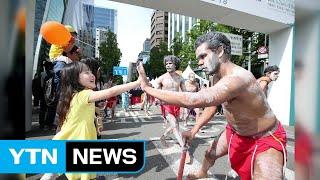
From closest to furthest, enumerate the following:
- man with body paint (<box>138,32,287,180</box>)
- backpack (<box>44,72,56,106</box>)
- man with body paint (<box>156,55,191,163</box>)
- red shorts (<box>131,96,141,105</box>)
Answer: man with body paint (<box>138,32,287,180</box>)
man with body paint (<box>156,55,191,163</box>)
backpack (<box>44,72,56,106</box>)
red shorts (<box>131,96,141,105</box>)

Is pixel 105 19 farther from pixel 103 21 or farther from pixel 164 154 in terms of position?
pixel 164 154

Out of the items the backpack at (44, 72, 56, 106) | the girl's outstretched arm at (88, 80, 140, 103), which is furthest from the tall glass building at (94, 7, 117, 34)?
the backpack at (44, 72, 56, 106)

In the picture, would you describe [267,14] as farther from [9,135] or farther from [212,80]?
[9,135]

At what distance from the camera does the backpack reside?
242cm

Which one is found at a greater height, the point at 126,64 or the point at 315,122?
the point at 126,64

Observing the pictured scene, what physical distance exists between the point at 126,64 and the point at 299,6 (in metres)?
0.84

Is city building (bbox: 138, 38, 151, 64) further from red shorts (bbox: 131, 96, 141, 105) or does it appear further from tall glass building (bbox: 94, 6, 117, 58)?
red shorts (bbox: 131, 96, 141, 105)

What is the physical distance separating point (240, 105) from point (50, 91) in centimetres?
136

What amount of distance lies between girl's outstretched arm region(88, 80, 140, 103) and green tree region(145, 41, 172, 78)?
138 mm

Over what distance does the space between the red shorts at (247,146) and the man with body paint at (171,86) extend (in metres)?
0.36

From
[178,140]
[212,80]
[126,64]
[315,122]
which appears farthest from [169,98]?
[178,140]

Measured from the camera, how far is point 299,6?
4.45ft

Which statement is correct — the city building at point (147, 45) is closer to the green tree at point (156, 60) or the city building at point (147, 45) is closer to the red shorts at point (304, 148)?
the green tree at point (156, 60)

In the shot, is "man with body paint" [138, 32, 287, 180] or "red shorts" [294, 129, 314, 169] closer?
"red shorts" [294, 129, 314, 169]
